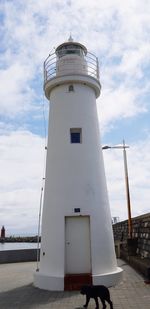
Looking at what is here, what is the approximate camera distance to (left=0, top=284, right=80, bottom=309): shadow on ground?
8.68 m

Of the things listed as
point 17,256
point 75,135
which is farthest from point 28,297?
point 17,256

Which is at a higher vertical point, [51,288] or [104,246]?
[104,246]

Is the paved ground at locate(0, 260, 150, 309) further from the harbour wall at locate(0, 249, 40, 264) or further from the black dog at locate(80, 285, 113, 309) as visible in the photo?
the harbour wall at locate(0, 249, 40, 264)

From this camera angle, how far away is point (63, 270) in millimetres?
10617

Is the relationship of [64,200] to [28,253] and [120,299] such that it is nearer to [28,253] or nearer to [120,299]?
[120,299]

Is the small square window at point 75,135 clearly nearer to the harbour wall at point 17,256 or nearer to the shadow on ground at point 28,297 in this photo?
the shadow on ground at point 28,297

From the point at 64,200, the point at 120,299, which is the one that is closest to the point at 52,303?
the point at 120,299

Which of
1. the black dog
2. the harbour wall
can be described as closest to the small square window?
the black dog

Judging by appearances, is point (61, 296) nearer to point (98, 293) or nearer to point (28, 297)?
point (28, 297)

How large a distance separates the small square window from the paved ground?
482cm

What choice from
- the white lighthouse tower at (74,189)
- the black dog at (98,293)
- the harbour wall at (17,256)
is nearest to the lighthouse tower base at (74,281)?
the white lighthouse tower at (74,189)

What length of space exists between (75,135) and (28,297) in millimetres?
5348

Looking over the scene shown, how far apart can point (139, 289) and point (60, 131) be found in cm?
557

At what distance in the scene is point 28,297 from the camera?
9.55 m
